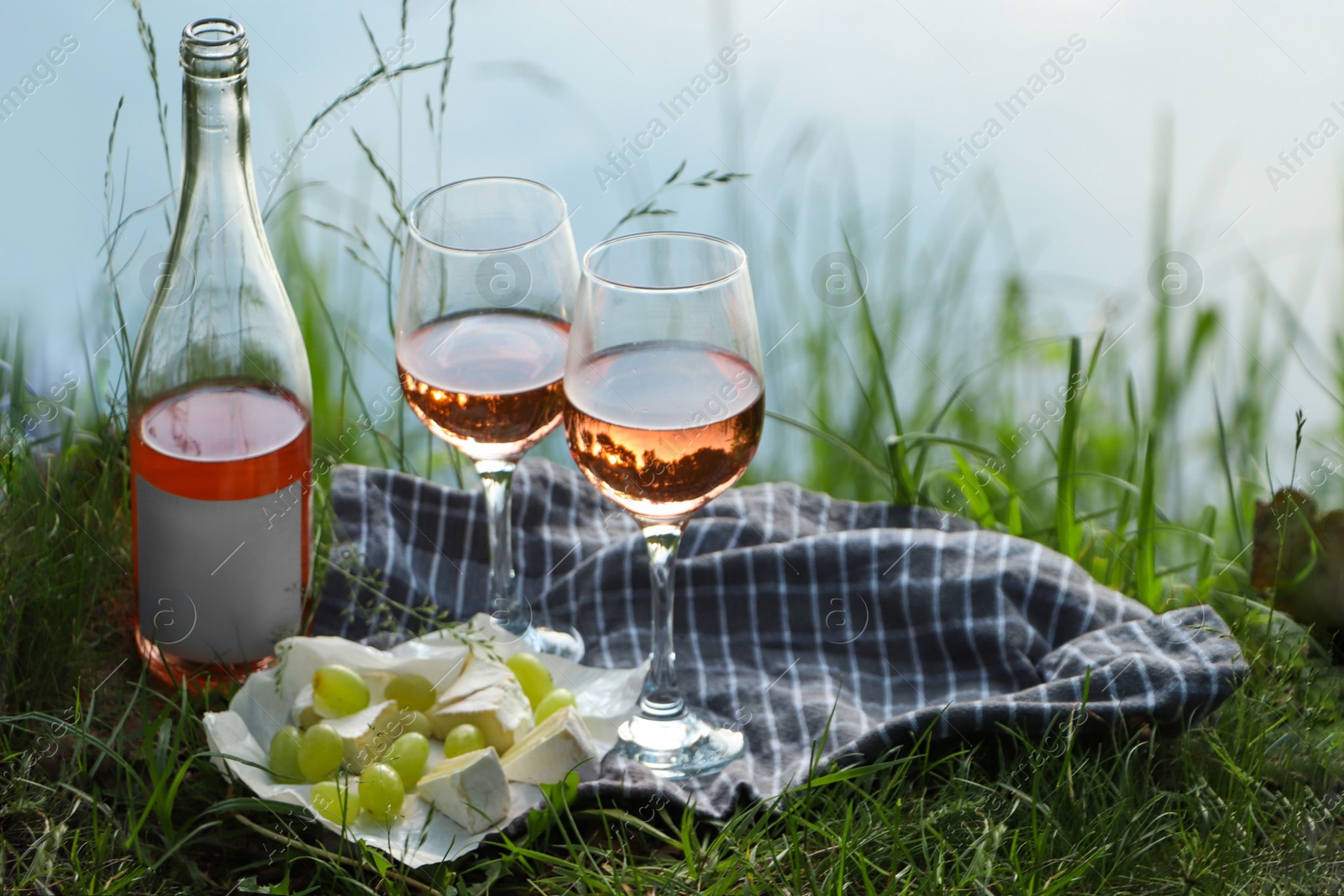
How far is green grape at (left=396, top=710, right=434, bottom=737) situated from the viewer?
155 cm

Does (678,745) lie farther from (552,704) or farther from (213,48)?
(213,48)

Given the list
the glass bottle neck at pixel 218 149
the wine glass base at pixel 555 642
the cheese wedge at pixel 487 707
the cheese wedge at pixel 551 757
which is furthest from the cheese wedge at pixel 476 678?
the glass bottle neck at pixel 218 149

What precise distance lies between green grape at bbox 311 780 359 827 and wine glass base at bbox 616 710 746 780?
321 millimetres

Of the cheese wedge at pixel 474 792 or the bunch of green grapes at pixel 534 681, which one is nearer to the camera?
the cheese wedge at pixel 474 792

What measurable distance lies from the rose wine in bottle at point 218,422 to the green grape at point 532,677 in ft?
0.93

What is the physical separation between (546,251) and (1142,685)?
85 centimetres

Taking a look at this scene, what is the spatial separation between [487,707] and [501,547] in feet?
1.23

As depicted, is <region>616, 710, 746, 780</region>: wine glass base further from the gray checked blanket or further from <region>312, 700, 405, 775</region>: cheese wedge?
<region>312, 700, 405, 775</region>: cheese wedge

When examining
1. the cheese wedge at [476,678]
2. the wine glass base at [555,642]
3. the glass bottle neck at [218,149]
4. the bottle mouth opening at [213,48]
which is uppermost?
the bottle mouth opening at [213,48]

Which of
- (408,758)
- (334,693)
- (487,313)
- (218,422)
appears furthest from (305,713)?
(487,313)

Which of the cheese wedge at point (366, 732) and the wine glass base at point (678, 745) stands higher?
the cheese wedge at point (366, 732)

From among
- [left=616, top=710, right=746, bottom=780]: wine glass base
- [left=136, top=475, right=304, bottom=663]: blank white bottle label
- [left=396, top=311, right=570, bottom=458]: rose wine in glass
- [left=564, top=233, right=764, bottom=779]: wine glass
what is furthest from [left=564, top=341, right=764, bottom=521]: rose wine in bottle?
[left=136, top=475, right=304, bottom=663]: blank white bottle label

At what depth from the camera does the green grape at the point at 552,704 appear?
5.21 ft

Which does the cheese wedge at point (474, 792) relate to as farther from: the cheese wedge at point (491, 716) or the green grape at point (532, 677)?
the green grape at point (532, 677)
